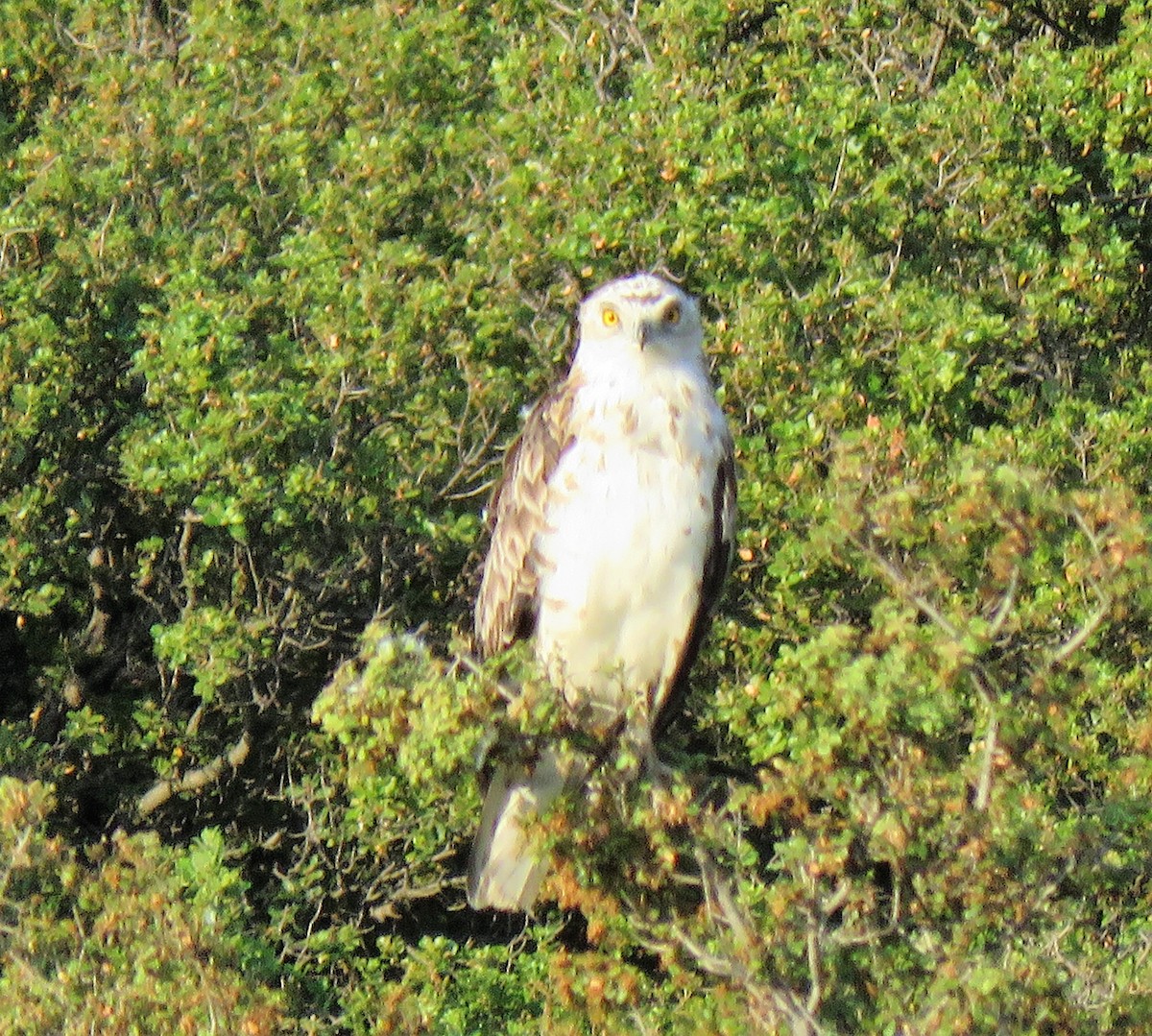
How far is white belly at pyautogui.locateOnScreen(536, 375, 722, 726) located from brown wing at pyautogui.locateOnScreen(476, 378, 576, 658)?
0.05 meters

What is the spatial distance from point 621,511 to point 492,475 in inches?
70.6

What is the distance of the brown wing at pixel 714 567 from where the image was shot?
20.0 feet

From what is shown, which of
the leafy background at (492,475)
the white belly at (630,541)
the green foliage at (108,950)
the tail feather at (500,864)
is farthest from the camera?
the tail feather at (500,864)

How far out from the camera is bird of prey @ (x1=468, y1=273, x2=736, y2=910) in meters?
5.98

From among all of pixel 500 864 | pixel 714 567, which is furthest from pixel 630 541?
pixel 500 864

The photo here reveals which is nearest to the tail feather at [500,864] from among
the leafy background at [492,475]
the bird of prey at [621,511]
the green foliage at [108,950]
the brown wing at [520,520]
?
the bird of prey at [621,511]

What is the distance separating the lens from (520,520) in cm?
629

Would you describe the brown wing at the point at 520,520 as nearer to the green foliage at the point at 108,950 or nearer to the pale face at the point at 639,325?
the pale face at the point at 639,325

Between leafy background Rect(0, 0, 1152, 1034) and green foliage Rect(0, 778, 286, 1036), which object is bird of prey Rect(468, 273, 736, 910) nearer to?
leafy background Rect(0, 0, 1152, 1034)

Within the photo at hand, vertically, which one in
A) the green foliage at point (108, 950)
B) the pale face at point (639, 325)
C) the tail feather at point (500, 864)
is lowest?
the tail feather at point (500, 864)

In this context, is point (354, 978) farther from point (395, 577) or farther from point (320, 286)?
point (320, 286)

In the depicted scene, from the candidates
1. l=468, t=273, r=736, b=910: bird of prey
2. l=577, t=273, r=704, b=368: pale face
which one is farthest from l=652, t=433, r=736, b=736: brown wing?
l=577, t=273, r=704, b=368: pale face

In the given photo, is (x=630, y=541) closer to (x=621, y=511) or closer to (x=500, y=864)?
(x=621, y=511)

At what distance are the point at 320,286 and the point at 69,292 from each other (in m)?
0.96
